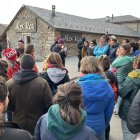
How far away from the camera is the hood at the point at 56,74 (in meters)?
3.98

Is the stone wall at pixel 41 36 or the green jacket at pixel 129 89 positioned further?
the stone wall at pixel 41 36

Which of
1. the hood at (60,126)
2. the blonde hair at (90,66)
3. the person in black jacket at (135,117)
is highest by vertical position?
the blonde hair at (90,66)

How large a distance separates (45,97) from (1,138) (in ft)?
5.55

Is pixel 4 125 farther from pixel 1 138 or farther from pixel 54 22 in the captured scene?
pixel 54 22

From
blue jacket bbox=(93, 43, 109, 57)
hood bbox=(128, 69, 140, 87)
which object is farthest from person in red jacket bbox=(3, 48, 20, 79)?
blue jacket bbox=(93, 43, 109, 57)

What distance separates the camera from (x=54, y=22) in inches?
914

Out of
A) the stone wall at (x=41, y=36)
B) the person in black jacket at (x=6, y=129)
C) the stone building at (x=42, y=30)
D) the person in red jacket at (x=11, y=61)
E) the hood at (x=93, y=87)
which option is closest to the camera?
the person in black jacket at (x=6, y=129)

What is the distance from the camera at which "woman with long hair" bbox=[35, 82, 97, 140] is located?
1.99 metres

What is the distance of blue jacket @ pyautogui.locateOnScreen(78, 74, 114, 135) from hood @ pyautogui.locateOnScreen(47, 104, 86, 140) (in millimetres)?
879

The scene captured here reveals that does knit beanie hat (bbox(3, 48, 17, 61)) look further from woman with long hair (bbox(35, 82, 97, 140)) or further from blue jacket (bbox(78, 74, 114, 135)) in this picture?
woman with long hair (bbox(35, 82, 97, 140))

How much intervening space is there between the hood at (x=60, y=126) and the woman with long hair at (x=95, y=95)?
89 cm

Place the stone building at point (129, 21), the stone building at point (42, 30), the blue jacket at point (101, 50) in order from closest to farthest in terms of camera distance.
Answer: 1. the blue jacket at point (101, 50)
2. the stone building at point (42, 30)
3. the stone building at point (129, 21)

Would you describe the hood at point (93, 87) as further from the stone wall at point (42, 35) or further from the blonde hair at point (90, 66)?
the stone wall at point (42, 35)

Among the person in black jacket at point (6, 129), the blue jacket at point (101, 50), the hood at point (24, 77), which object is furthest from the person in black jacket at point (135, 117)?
the blue jacket at point (101, 50)
